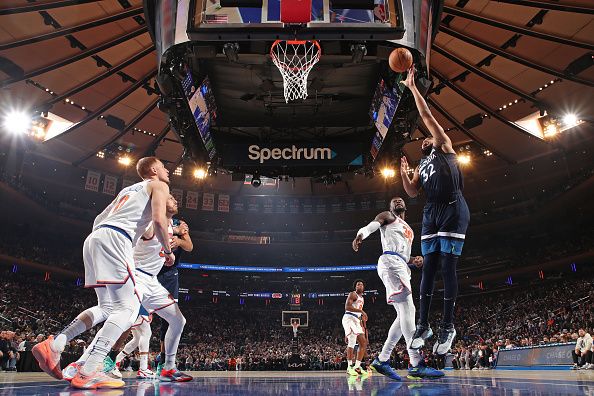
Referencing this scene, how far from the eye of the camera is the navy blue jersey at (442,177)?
481cm

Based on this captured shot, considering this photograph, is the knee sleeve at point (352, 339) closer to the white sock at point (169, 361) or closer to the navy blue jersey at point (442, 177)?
the white sock at point (169, 361)

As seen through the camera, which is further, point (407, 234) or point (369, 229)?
point (407, 234)

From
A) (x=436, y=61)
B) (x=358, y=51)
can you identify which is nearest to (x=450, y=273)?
(x=358, y=51)

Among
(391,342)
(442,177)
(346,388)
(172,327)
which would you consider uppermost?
(442,177)

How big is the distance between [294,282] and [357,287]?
100 ft

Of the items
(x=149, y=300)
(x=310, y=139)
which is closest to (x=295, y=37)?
(x=310, y=139)

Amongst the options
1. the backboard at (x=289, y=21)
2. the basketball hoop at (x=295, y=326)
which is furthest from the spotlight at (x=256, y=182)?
the basketball hoop at (x=295, y=326)

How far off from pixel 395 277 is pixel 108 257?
13.6 ft

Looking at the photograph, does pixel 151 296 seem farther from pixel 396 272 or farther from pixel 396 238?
pixel 396 238

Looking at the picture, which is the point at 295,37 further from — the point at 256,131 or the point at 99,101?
the point at 99,101

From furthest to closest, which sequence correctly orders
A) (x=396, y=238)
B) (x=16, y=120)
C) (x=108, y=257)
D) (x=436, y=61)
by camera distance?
(x=16, y=120) → (x=436, y=61) → (x=396, y=238) → (x=108, y=257)

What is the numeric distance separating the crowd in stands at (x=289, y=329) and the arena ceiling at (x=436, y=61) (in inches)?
330

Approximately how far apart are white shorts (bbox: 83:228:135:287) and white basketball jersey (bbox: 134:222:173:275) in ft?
7.10

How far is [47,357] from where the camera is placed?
13.5ft
